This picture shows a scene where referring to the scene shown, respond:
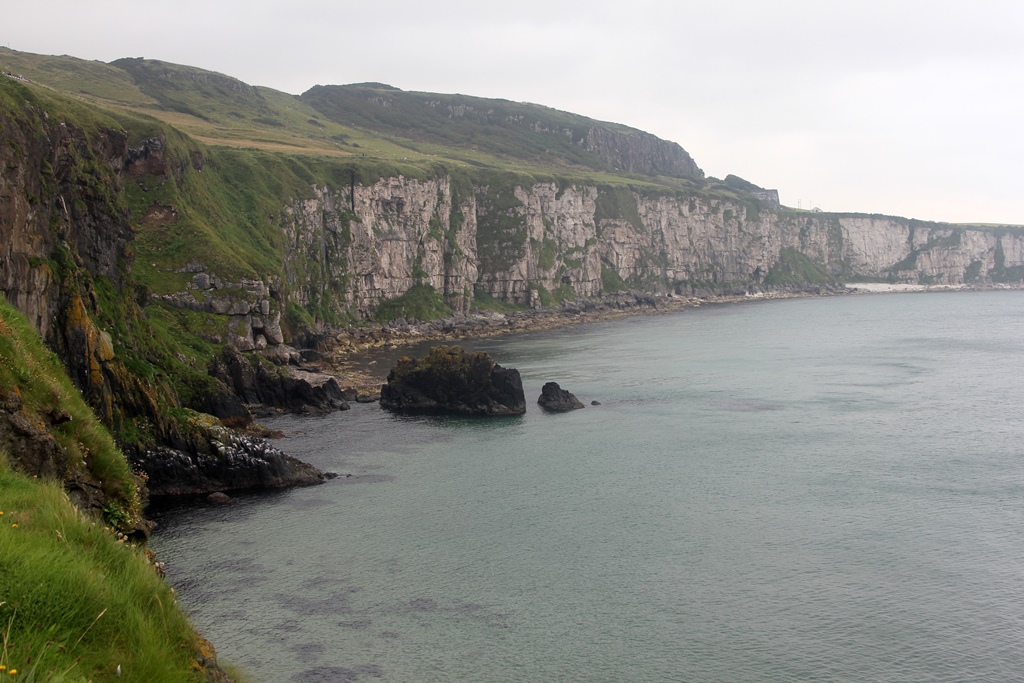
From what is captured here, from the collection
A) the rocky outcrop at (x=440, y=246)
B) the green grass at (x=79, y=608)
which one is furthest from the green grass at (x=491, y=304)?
the green grass at (x=79, y=608)

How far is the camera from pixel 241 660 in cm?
2961

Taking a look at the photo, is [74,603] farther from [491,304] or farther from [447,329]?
[491,304]

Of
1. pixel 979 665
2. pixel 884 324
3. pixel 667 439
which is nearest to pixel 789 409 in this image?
pixel 667 439

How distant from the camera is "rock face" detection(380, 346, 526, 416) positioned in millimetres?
75500

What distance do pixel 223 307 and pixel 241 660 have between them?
6419 centimetres

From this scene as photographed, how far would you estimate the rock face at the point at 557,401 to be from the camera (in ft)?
248

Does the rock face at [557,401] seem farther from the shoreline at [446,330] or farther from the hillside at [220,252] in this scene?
the hillside at [220,252]

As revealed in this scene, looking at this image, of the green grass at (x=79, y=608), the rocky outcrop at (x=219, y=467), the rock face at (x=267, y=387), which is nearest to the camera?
the green grass at (x=79, y=608)

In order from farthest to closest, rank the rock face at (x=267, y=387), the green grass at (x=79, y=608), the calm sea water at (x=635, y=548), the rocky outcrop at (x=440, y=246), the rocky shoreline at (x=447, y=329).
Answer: the rocky outcrop at (x=440, y=246)
the rocky shoreline at (x=447, y=329)
the rock face at (x=267, y=387)
the calm sea water at (x=635, y=548)
the green grass at (x=79, y=608)

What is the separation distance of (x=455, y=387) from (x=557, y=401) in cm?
933

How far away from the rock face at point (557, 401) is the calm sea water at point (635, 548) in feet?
4.83

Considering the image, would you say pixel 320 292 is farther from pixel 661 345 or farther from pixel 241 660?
pixel 241 660

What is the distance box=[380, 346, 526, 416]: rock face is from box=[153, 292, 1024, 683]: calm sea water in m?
2.72

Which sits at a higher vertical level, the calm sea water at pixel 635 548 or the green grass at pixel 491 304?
the green grass at pixel 491 304
